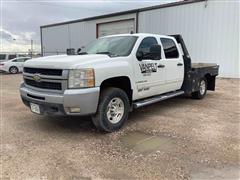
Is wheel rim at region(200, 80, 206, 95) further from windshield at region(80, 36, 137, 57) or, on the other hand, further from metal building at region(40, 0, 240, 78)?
metal building at region(40, 0, 240, 78)

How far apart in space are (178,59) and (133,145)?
3375 millimetres

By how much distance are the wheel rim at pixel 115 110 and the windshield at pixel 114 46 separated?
0.99m

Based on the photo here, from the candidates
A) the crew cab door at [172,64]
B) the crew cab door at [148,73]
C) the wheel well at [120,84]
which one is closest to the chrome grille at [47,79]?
the wheel well at [120,84]

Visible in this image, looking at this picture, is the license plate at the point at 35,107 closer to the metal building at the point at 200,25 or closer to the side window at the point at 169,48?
the side window at the point at 169,48

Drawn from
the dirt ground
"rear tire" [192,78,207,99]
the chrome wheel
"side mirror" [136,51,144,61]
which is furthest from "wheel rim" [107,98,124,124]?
the chrome wheel

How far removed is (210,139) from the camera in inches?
184

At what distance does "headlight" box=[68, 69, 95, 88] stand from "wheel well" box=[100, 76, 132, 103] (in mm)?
477

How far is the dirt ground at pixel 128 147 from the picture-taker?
136 inches

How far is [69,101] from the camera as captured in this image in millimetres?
4355

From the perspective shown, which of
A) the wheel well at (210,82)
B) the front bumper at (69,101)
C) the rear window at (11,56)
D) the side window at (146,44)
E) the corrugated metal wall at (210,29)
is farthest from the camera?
the rear window at (11,56)

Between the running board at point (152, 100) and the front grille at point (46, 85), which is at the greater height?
the front grille at point (46, 85)

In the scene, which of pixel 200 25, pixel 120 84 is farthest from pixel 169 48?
pixel 200 25

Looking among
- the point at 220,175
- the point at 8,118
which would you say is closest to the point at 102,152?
the point at 220,175

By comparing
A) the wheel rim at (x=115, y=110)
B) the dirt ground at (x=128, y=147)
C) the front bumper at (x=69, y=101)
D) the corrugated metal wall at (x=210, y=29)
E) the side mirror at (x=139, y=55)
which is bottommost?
the dirt ground at (x=128, y=147)
